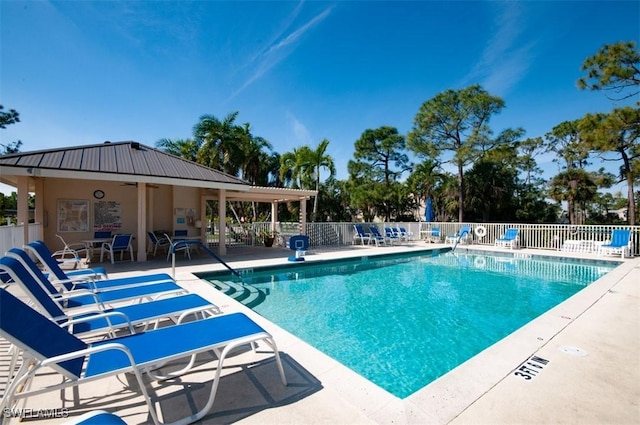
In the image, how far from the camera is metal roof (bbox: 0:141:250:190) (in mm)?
7848

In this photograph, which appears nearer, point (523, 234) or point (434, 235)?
point (523, 234)

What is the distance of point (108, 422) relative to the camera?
1.37m

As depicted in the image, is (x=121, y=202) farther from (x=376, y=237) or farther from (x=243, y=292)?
(x=376, y=237)

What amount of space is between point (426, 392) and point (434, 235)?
16.5m

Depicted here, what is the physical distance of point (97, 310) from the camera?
3346 mm

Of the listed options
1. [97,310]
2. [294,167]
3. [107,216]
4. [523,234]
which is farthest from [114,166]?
[523,234]

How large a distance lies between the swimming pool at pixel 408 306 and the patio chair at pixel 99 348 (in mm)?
1969

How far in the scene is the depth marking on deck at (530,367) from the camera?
111 inches

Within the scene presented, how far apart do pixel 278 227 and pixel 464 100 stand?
20.8m

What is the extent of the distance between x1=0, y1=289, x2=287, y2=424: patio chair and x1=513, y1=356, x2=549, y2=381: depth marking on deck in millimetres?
2288

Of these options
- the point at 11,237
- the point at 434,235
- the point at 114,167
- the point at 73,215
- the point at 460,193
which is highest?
the point at 460,193

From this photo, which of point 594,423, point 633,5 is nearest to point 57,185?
point 594,423

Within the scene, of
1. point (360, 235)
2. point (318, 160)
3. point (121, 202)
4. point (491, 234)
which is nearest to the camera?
point (121, 202)

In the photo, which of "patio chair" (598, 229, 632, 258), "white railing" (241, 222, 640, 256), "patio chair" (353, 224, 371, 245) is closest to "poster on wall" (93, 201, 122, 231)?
"white railing" (241, 222, 640, 256)
